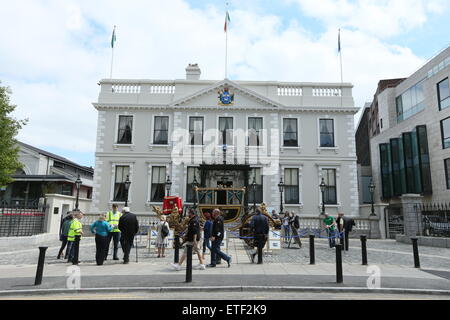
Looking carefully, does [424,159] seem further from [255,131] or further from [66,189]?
[66,189]

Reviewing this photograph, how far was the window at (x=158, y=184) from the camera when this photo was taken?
24891 millimetres

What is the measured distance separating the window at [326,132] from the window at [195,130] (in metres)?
10.4

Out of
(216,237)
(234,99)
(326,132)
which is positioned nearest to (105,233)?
(216,237)

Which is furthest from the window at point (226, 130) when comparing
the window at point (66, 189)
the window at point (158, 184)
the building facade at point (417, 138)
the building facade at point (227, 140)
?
the window at point (66, 189)

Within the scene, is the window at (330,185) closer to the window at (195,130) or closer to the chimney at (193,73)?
the window at (195,130)

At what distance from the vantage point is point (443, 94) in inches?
1190

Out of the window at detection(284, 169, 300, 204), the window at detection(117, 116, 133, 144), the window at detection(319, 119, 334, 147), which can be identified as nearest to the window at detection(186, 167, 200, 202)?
the window at detection(117, 116, 133, 144)

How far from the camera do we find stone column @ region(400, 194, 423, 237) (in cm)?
1695

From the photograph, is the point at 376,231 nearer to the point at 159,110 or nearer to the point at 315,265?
the point at 315,265

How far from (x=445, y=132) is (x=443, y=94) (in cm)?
388

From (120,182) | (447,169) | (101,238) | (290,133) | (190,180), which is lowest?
(101,238)
